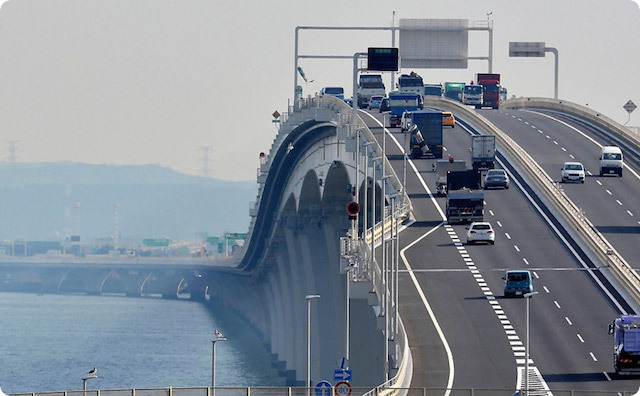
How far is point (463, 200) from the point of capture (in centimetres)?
11106

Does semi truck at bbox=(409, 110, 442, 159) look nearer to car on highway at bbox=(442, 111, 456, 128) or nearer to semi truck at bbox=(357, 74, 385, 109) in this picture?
car on highway at bbox=(442, 111, 456, 128)

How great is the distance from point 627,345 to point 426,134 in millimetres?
68049

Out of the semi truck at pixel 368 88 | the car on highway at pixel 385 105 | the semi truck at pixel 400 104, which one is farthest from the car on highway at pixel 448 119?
the semi truck at pixel 368 88

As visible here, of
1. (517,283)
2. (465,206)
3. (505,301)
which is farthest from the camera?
(465,206)

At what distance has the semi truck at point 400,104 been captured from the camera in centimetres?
15525

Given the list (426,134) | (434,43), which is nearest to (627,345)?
(426,134)

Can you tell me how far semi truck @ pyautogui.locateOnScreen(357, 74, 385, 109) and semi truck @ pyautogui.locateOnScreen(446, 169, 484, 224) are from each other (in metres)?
62.5

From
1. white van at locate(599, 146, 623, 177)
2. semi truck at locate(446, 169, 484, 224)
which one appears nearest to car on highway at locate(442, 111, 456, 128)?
white van at locate(599, 146, 623, 177)

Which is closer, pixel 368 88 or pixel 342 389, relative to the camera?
pixel 342 389

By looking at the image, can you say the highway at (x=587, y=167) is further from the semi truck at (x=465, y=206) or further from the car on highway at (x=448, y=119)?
the semi truck at (x=465, y=206)

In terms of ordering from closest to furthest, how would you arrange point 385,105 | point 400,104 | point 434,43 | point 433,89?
point 400,104 → point 385,105 → point 434,43 → point 433,89

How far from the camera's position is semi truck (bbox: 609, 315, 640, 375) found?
68.5 meters

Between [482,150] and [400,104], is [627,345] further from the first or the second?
[400,104]

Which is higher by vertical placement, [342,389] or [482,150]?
[482,150]
